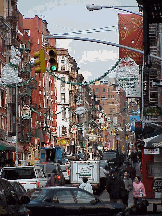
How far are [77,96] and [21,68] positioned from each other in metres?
61.1

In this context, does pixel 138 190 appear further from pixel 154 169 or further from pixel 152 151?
pixel 154 169

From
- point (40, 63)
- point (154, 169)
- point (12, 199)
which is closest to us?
point (12, 199)

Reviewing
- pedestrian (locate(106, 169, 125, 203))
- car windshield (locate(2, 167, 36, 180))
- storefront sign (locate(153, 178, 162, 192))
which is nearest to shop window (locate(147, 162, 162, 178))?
storefront sign (locate(153, 178, 162, 192))

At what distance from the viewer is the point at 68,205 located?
18.2 metres

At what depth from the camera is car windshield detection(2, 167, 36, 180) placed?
29.0 metres

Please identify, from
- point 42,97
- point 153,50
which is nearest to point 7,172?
point 153,50

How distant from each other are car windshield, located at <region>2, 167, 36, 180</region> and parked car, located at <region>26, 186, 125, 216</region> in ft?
34.0

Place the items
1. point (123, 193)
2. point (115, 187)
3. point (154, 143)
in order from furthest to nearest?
Result: point (154, 143) < point (115, 187) < point (123, 193)

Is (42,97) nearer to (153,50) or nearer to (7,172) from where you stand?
(153,50)

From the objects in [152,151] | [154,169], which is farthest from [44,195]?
[154,169]

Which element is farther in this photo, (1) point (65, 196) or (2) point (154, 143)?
(2) point (154, 143)

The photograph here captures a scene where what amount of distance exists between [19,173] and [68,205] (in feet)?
36.9

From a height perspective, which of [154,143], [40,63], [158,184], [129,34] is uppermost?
[129,34]

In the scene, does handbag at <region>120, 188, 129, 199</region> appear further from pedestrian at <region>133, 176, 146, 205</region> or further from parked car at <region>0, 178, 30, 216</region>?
parked car at <region>0, 178, 30, 216</region>
